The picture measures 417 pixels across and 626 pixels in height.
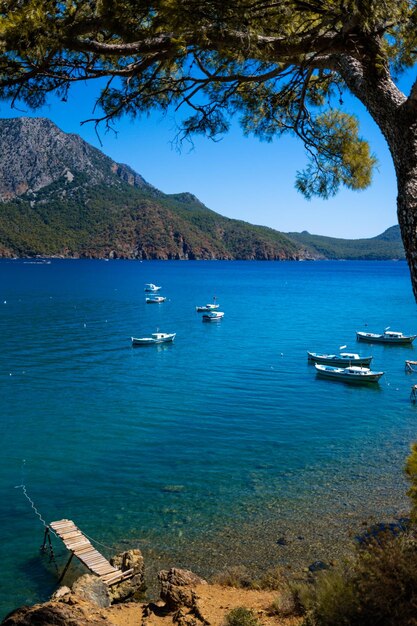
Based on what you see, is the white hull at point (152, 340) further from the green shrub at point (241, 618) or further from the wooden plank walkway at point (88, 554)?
the green shrub at point (241, 618)

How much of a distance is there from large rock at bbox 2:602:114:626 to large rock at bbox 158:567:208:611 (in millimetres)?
2296

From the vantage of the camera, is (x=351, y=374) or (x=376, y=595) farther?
(x=351, y=374)

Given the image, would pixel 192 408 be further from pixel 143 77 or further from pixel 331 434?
pixel 143 77

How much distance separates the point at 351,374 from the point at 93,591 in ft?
80.6

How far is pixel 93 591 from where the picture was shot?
33.5ft

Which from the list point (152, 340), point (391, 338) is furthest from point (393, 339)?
point (152, 340)

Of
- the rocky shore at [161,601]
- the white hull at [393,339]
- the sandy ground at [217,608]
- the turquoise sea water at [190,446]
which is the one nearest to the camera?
the rocky shore at [161,601]

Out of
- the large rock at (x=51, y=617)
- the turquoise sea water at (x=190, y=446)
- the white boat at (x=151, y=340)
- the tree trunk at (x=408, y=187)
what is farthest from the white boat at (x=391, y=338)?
the tree trunk at (x=408, y=187)

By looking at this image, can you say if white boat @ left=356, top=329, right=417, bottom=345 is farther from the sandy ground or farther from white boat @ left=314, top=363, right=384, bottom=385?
the sandy ground

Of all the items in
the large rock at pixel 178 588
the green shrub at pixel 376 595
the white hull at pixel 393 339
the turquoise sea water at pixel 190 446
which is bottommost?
the turquoise sea water at pixel 190 446

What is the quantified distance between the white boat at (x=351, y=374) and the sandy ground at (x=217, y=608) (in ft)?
74.1

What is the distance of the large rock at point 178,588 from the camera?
9664mm

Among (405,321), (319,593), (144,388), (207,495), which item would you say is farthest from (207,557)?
(405,321)

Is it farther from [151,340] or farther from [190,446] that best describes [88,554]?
[151,340]
